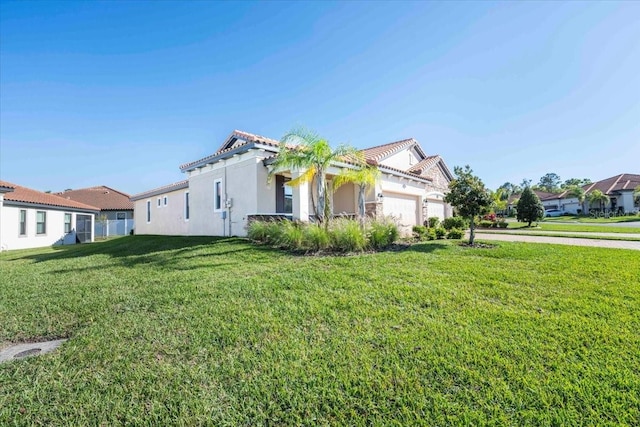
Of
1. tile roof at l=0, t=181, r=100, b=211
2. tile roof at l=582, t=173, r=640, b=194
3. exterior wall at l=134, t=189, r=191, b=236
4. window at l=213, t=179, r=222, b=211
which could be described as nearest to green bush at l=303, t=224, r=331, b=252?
window at l=213, t=179, r=222, b=211

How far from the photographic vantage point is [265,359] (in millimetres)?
3225

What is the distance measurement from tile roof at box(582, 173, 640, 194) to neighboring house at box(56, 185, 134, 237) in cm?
7168

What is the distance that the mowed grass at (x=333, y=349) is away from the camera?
2.53 metres

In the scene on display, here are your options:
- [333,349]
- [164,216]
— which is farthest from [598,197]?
[164,216]

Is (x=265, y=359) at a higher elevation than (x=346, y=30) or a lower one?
lower

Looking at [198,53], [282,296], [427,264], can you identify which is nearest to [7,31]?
[198,53]

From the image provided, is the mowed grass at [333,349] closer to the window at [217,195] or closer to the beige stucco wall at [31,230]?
the window at [217,195]

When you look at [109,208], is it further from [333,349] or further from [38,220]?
[333,349]

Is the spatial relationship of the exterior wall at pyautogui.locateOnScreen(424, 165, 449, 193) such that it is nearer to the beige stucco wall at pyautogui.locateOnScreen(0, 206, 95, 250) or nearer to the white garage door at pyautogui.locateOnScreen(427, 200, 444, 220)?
the white garage door at pyautogui.locateOnScreen(427, 200, 444, 220)

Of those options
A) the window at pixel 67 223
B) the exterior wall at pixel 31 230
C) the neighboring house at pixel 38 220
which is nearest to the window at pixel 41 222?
the neighboring house at pixel 38 220

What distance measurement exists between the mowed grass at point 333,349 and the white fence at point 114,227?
30.1 meters

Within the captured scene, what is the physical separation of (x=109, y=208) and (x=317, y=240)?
35.4 meters

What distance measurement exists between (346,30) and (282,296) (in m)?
11.7

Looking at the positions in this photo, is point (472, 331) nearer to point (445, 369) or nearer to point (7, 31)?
point (445, 369)
